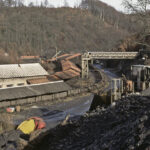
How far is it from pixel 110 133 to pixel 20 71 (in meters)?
20.9

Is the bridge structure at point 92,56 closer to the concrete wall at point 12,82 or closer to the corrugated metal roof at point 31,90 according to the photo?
the corrugated metal roof at point 31,90

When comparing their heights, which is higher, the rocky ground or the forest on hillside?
the forest on hillside

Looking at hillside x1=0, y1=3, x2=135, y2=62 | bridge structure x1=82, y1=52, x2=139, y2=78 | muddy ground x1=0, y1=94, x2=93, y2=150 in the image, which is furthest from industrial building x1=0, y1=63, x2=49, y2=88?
hillside x1=0, y1=3, x2=135, y2=62

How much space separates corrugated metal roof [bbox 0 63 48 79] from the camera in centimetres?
2483

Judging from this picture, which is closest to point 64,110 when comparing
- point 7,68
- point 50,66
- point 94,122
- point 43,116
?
point 43,116

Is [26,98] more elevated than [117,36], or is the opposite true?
[117,36]

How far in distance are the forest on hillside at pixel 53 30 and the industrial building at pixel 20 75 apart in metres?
16.7

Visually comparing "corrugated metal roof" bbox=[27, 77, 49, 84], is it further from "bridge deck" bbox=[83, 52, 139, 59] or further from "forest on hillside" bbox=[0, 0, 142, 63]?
"forest on hillside" bbox=[0, 0, 142, 63]

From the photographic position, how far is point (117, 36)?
83.9 meters

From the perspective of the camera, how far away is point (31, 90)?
69.7 ft

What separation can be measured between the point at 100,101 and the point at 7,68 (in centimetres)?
1545

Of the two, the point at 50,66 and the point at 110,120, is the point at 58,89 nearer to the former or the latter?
the point at 110,120

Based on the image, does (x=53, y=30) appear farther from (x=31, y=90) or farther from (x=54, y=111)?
(x=54, y=111)

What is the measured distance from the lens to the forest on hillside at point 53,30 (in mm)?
60434
